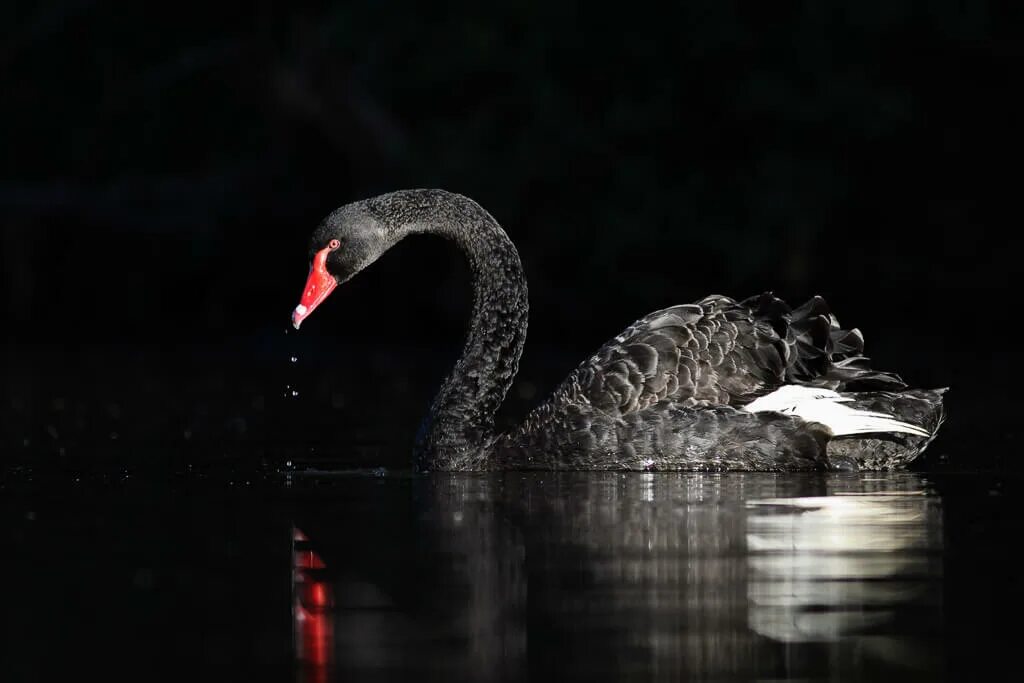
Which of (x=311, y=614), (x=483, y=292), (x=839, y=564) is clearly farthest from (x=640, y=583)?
(x=483, y=292)

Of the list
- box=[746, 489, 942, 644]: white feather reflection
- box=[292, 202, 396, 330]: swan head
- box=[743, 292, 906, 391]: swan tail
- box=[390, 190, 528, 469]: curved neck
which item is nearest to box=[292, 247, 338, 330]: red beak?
box=[292, 202, 396, 330]: swan head

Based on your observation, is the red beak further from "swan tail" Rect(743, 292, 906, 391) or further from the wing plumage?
"swan tail" Rect(743, 292, 906, 391)

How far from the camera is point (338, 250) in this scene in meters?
7.23

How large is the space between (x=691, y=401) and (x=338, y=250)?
1.44 m

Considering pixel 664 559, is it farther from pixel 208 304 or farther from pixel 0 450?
pixel 208 304

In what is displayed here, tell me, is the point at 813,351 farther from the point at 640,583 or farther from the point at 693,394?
the point at 640,583

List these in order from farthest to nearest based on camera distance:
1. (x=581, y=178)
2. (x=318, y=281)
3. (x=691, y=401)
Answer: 1. (x=581, y=178)
2. (x=318, y=281)
3. (x=691, y=401)

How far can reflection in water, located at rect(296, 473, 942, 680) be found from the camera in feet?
12.4

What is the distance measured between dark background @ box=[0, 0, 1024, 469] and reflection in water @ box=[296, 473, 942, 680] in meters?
7.45

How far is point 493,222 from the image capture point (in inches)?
Result: 303

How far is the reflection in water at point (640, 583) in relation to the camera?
377 cm

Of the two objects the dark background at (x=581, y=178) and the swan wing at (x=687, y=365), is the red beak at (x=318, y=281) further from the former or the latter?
the dark background at (x=581, y=178)

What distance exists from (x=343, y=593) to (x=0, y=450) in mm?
3791

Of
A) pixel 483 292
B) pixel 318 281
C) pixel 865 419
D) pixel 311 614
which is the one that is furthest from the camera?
pixel 483 292
